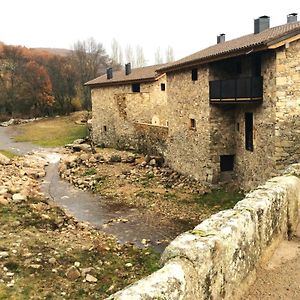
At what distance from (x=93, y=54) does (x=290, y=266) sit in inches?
2722

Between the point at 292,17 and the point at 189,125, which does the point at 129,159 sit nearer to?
the point at 189,125

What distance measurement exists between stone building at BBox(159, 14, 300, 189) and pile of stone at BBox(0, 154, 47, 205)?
25.8 ft

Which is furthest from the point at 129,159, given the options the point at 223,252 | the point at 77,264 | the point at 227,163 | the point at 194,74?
the point at 223,252

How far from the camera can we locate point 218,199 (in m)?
16.9

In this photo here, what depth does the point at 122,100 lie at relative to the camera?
29703 mm

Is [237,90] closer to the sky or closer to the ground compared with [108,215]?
closer to the sky

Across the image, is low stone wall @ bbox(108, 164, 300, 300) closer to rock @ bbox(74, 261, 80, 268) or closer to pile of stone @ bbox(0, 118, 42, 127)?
rock @ bbox(74, 261, 80, 268)

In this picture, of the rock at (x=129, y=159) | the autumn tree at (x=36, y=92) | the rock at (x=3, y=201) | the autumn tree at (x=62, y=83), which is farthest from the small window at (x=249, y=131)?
the autumn tree at (x=36, y=92)

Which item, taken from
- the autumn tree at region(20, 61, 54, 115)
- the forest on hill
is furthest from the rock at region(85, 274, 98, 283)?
the autumn tree at region(20, 61, 54, 115)

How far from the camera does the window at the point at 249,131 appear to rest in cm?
1589

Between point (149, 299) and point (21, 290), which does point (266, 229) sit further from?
point (21, 290)

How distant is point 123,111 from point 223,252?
25506 mm

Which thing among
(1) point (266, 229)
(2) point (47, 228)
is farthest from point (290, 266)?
(2) point (47, 228)

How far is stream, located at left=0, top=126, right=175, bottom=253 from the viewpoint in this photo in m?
13.2
